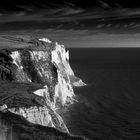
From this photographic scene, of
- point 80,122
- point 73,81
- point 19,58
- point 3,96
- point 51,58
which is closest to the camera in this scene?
point 3,96

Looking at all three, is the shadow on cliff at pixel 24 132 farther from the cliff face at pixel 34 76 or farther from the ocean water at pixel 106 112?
the ocean water at pixel 106 112

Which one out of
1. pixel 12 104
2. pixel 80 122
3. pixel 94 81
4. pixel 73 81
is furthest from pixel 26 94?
pixel 94 81

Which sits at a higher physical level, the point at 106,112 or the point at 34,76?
the point at 34,76

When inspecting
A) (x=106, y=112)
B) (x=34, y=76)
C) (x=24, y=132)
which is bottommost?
(x=106, y=112)

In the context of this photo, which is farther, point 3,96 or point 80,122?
point 80,122

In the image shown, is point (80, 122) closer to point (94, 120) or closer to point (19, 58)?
point (94, 120)

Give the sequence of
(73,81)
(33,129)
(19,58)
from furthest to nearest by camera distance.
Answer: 1. (73,81)
2. (19,58)
3. (33,129)

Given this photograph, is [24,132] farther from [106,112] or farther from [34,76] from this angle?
[34,76]

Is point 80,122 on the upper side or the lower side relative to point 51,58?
lower

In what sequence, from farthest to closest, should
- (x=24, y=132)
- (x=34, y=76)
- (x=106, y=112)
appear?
(x=34, y=76) → (x=106, y=112) → (x=24, y=132)

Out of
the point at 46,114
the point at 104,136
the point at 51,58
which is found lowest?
the point at 104,136

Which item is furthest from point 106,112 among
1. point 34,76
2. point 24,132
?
point 24,132
